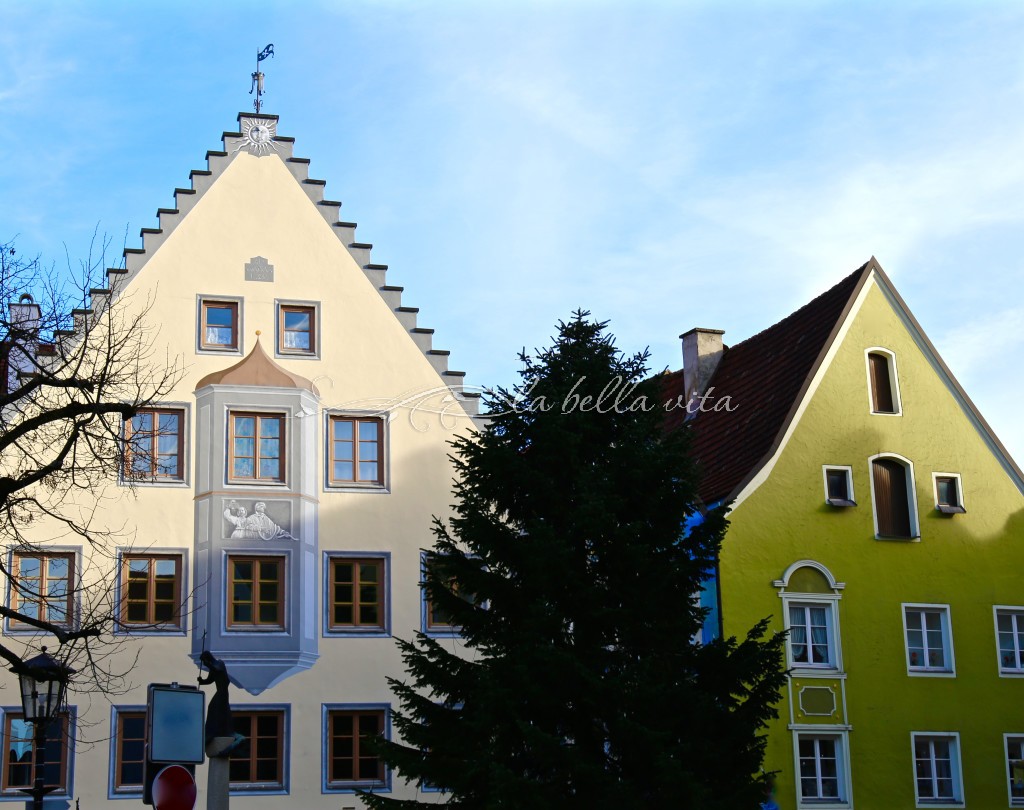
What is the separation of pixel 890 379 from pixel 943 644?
5.40 metres

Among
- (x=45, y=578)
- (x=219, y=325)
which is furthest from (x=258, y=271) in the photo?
(x=45, y=578)

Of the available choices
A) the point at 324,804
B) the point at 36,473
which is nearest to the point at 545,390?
the point at 36,473

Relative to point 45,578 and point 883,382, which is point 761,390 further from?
point 45,578

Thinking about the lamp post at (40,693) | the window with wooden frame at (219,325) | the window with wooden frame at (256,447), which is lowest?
the lamp post at (40,693)

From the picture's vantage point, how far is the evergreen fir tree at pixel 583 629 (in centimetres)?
1778

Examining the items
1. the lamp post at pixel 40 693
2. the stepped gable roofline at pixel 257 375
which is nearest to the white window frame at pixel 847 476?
the stepped gable roofline at pixel 257 375

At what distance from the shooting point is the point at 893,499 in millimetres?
29562

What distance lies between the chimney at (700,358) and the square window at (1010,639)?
8513 millimetres

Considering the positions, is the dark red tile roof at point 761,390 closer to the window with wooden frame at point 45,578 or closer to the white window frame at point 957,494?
the white window frame at point 957,494

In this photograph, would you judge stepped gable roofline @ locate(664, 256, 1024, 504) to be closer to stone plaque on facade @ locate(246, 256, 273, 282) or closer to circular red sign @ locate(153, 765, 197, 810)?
stone plaque on facade @ locate(246, 256, 273, 282)

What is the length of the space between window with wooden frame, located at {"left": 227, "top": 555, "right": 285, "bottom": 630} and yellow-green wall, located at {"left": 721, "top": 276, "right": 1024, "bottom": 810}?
27.4 ft

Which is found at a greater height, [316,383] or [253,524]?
[316,383]

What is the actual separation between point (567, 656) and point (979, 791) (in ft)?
45.0

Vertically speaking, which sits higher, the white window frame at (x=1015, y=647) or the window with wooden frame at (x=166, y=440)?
the window with wooden frame at (x=166, y=440)
